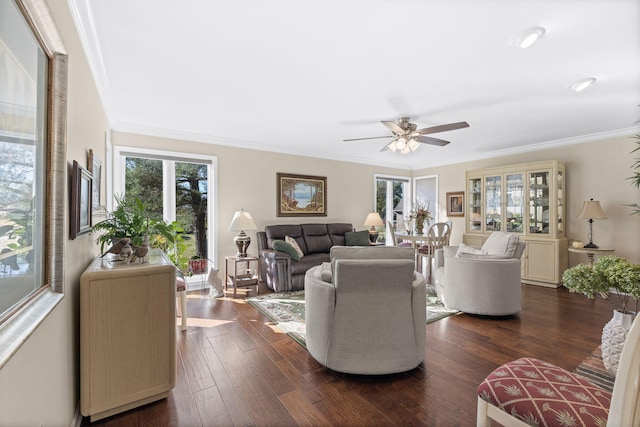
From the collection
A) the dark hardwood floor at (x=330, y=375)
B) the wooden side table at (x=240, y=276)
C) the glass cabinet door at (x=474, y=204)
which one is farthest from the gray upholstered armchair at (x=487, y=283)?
the wooden side table at (x=240, y=276)

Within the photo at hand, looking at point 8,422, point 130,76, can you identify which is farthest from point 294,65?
point 8,422

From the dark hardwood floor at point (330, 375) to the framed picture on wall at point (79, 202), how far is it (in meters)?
1.15

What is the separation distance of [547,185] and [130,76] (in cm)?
591

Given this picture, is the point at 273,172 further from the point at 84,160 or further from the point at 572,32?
the point at 572,32

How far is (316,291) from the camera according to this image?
7.51 ft

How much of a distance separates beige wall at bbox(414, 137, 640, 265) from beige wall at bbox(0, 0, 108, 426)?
20.7ft

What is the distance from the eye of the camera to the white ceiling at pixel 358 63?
6.01 feet

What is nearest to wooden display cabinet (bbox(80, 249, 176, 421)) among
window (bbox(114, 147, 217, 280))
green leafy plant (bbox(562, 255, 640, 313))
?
window (bbox(114, 147, 217, 280))

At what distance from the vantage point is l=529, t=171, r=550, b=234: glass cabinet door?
193 inches

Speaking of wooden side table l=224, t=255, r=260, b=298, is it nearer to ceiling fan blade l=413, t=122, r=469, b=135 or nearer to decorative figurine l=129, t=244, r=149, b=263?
decorative figurine l=129, t=244, r=149, b=263

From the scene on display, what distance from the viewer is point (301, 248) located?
17.0 ft

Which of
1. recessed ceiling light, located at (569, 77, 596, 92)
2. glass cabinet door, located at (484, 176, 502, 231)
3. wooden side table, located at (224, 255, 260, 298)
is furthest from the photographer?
glass cabinet door, located at (484, 176, 502, 231)

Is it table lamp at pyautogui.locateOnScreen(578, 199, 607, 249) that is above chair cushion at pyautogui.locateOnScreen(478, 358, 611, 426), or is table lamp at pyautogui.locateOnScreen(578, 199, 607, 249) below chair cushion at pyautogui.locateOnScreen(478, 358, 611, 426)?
above

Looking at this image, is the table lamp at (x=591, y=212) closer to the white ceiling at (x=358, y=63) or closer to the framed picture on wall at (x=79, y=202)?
the white ceiling at (x=358, y=63)
